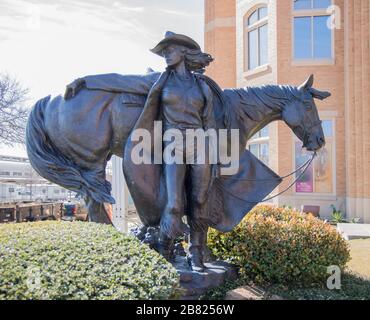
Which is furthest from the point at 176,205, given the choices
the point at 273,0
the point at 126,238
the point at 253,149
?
the point at 273,0

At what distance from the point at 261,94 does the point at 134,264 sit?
2775mm

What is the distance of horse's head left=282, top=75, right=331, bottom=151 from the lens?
4746mm

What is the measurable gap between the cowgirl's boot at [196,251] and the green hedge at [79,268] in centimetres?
116

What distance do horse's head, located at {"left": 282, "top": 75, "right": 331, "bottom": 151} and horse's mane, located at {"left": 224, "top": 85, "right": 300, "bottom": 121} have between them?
70mm

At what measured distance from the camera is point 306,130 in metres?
4.76

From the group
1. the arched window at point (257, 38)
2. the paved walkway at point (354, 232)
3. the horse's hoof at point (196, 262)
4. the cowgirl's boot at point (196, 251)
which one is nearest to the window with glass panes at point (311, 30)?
the arched window at point (257, 38)

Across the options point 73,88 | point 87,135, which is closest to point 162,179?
point 87,135

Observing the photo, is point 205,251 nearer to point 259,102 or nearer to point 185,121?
point 185,121

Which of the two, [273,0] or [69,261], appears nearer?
[69,261]

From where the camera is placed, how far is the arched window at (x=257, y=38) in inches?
694

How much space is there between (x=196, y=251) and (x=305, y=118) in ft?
6.69

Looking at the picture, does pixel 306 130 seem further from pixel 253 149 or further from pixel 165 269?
pixel 253 149

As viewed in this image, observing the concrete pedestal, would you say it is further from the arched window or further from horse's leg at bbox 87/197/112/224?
the arched window

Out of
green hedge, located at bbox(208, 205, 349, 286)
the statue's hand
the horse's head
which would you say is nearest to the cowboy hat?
the statue's hand
